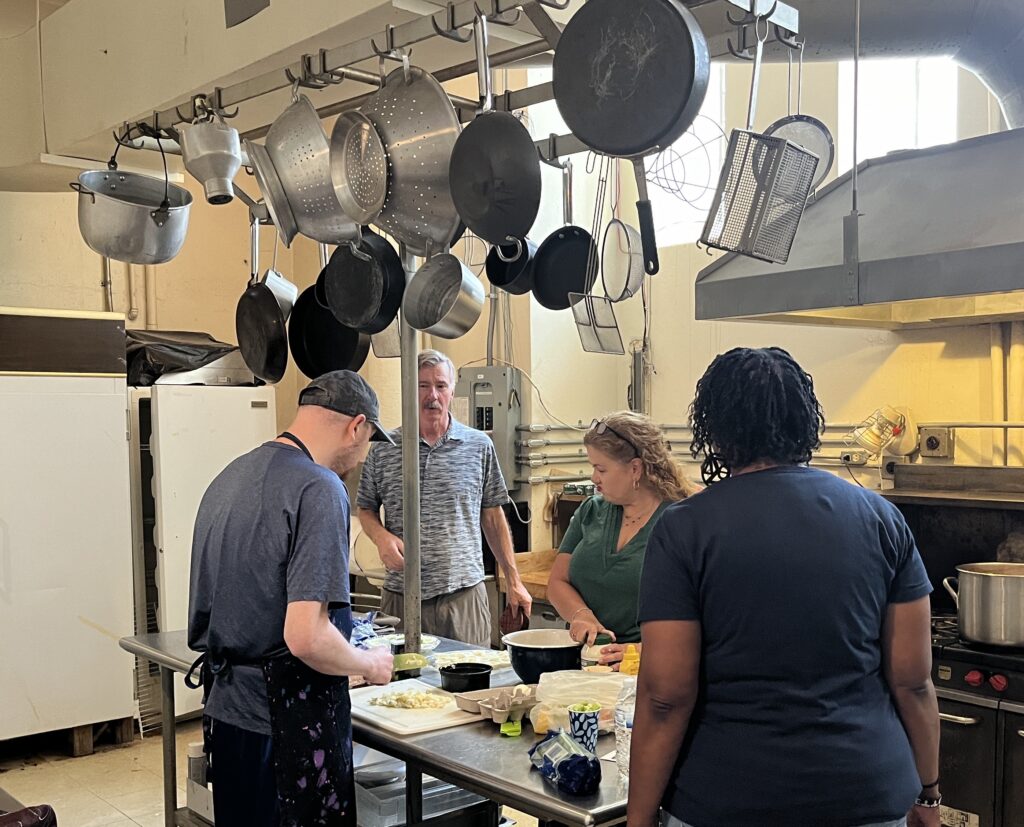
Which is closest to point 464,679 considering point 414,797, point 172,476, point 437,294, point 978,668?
point 414,797

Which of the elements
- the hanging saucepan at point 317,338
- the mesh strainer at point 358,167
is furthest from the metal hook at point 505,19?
the hanging saucepan at point 317,338

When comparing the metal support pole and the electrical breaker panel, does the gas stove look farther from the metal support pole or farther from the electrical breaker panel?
the electrical breaker panel

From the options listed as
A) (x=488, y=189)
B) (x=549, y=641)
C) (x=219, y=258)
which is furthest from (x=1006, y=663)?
(x=219, y=258)

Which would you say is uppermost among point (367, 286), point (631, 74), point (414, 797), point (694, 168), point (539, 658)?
point (694, 168)

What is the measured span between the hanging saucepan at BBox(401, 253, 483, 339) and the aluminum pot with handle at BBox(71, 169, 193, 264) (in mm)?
965

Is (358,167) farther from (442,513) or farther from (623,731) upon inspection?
(442,513)

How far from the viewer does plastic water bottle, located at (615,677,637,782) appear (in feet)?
5.72

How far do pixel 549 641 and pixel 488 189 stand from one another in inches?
40.3

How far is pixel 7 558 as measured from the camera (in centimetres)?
429

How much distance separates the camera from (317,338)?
112 inches

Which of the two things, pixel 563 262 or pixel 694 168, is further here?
pixel 694 168

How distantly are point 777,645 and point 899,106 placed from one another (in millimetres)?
3582

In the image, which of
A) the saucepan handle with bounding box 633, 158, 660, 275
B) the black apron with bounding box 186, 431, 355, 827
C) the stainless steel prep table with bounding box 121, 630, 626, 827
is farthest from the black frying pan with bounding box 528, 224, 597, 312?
the black apron with bounding box 186, 431, 355, 827

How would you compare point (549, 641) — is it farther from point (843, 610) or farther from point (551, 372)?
point (551, 372)
